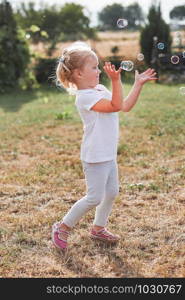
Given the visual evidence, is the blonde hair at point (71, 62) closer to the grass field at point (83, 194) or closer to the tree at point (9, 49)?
the grass field at point (83, 194)

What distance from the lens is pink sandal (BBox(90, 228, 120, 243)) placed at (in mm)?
3812

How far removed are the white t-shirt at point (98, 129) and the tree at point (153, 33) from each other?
1643cm

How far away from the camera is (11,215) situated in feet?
14.6

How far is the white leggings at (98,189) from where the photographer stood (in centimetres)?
351

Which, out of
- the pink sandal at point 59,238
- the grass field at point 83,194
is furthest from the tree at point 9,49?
the pink sandal at point 59,238

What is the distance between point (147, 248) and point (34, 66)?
15.9m

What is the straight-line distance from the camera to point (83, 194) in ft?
16.4

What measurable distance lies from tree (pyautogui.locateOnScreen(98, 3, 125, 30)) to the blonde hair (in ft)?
22.8

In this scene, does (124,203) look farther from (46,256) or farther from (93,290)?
(93,290)

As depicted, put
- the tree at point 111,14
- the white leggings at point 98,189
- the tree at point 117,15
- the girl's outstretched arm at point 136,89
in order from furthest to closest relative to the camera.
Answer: the tree at point 117,15 → the tree at point 111,14 → the white leggings at point 98,189 → the girl's outstretched arm at point 136,89

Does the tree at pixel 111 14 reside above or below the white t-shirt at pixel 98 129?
above

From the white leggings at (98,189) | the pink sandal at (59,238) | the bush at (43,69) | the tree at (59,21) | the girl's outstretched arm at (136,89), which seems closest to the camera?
the girl's outstretched arm at (136,89)

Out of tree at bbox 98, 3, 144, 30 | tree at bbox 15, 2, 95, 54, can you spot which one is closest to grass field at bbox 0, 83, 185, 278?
tree at bbox 98, 3, 144, 30

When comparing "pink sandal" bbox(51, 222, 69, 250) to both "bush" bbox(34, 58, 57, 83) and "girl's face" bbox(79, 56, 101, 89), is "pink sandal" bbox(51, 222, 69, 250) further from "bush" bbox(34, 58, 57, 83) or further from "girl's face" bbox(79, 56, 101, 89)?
"bush" bbox(34, 58, 57, 83)
